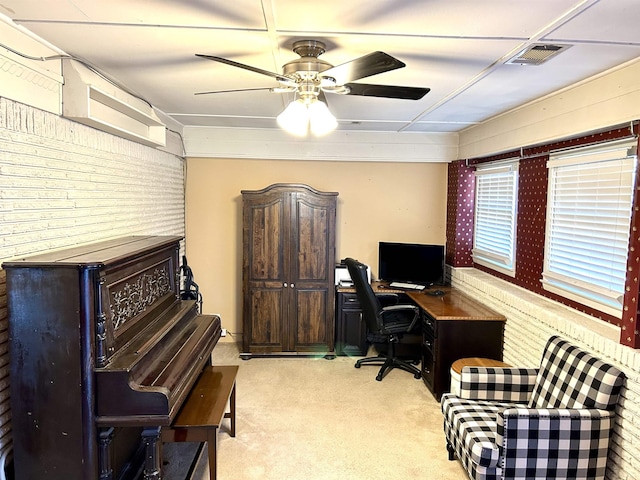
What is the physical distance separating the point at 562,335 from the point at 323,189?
2.94m

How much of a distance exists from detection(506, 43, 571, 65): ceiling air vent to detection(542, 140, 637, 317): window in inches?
29.1

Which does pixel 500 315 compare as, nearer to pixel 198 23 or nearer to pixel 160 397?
pixel 160 397

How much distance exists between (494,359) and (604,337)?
4.26ft

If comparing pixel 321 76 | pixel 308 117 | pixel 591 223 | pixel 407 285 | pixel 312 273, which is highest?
pixel 321 76

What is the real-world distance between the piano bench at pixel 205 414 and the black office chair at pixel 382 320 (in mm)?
1552

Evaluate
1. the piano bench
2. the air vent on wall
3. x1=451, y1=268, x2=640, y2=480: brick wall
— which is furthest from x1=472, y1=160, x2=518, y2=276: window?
the air vent on wall

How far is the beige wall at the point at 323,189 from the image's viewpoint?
5.04 meters

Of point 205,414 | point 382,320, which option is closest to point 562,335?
point 382,320

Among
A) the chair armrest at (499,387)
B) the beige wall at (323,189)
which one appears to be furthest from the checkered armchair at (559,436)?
A: the beige wall at (323,189)

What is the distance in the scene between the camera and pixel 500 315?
3656mm

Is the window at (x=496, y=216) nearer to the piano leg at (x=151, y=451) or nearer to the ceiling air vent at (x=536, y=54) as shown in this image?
the ceiling air vent at (x=536, y=54)

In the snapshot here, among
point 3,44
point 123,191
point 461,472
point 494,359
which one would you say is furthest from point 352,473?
point 3,44

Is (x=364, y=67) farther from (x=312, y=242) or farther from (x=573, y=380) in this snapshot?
(x=312, y=242)

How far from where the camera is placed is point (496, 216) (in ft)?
13.9
